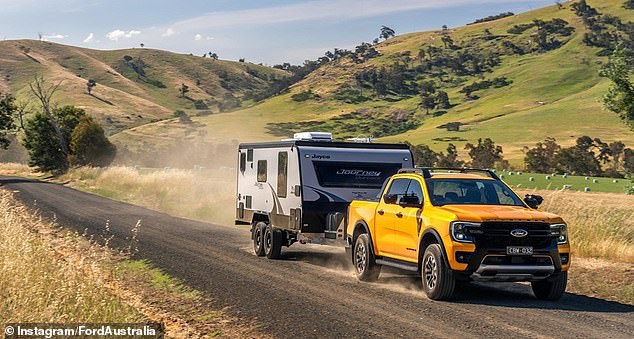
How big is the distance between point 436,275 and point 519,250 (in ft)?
4.34

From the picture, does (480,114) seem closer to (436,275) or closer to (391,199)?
(391,199)

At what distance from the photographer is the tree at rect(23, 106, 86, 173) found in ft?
243

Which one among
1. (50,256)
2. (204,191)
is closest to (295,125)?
(204,191)

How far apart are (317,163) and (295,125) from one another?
146 m

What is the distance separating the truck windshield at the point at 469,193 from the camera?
536 inches

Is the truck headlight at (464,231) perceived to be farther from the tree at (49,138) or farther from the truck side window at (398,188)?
the tree at (49,138)

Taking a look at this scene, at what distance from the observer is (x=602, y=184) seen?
5425 centimetres

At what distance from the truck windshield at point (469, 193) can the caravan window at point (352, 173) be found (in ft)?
15.3

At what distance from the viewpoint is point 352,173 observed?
1859cm

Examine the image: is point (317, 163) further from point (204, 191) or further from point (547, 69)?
point (547, 69)

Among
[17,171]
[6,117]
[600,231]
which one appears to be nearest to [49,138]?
[6,117]

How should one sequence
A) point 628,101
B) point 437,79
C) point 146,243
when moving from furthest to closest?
point 437,79 → point 628,101 → point 146,243

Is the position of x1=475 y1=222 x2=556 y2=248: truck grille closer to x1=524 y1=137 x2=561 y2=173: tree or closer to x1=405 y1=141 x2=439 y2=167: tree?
x1=524 y1=137 x2=561 y2=173: tree

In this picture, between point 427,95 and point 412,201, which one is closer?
point 412,201
